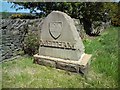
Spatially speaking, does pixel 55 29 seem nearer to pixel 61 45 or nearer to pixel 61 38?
pixel 61 38

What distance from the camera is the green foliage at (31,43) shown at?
19.1 ft

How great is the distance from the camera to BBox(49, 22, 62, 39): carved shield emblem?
472 cm

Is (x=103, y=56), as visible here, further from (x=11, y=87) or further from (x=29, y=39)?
(x=11, y=87)

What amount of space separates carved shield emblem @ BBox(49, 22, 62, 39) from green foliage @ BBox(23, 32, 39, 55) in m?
1.10

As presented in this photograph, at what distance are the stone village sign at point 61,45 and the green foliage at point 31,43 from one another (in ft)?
2.69

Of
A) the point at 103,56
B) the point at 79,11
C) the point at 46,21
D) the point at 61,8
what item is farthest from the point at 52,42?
the point at 79,11

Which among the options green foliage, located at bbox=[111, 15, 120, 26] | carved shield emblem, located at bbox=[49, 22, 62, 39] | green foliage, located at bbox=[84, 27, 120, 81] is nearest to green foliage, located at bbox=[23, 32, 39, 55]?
carved shield emblem, located at bbox=[49, 22, 62, 39]

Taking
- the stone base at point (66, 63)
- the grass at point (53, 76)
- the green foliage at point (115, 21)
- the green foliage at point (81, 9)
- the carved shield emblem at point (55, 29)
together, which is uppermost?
the green foliage at point (81, 9)

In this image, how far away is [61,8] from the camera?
29.2ft

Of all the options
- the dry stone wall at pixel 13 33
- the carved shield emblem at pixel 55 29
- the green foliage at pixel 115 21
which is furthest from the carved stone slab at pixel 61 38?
the green foliage at pixel 115 21

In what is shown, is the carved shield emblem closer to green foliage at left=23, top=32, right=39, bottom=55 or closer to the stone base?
the stone base

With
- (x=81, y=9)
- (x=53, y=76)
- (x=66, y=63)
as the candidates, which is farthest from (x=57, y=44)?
(x=81, y=9)

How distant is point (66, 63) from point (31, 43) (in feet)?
5.46

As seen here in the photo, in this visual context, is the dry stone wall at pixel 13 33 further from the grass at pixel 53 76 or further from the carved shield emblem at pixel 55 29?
the carved shield emblem at pixel 55 29
